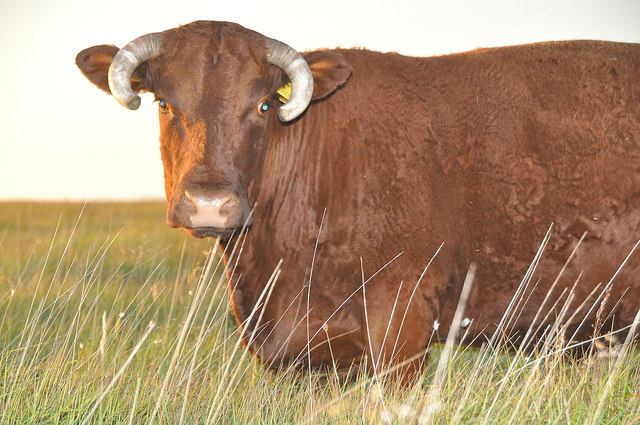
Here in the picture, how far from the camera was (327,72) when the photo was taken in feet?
17.3

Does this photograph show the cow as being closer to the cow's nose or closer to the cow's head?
the cow's head

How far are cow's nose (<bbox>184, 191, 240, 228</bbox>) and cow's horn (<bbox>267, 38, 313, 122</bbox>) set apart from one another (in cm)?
90

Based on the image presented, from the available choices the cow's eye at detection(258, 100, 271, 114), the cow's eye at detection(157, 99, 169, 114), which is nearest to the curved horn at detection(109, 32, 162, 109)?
the cow's eye at detection(157, 99, 169, 114)

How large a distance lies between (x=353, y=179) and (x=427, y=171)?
59cm

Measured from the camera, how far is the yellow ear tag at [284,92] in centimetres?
537

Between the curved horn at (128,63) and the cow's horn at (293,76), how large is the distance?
875 mm

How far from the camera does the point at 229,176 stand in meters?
4.68

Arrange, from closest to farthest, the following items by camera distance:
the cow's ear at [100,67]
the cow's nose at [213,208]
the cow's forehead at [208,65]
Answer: the cow's nose at [213,208] < the cow's forehead at [208,65] < the cow's ear at [100,67]

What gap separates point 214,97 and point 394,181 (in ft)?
5.01

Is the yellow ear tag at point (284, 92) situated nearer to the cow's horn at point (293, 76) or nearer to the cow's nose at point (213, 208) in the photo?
the cow's horn at point (293, 76)

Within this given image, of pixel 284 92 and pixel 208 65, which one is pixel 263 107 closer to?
pixel 284 92

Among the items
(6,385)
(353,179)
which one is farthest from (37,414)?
(353,179)

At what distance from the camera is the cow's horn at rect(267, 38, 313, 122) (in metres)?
5.08

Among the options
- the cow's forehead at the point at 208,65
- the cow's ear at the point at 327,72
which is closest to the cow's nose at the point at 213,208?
the cow's forehead at the point at 208,65
